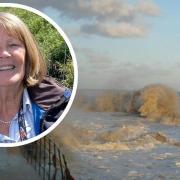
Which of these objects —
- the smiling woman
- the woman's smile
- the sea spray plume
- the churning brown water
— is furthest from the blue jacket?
the sea spray plume

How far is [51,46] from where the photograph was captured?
1970mm

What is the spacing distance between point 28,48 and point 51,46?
0.57ft

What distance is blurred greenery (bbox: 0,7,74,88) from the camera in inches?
75.1

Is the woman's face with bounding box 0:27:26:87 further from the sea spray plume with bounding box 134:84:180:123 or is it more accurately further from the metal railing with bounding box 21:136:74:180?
the sea spray plume with bounding box 134:84:180:123

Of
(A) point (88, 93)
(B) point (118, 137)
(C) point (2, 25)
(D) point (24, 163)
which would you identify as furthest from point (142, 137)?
(C) point (2, 25)

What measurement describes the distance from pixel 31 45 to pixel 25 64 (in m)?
0.08

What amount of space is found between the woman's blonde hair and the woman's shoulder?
3cm

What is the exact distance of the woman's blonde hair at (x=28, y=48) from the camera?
177cm

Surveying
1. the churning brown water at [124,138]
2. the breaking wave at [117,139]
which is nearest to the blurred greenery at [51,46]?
the churning brown water at [124,138]

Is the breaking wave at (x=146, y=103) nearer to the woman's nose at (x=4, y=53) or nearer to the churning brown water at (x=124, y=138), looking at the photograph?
the churning brown water at (x=124, y=138)

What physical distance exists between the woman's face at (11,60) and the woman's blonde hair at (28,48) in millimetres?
17

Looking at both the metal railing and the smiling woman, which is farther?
the metal railing

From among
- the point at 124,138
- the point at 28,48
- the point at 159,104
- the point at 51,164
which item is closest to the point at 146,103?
the point at 159,104

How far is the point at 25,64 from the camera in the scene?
1.82 metres
